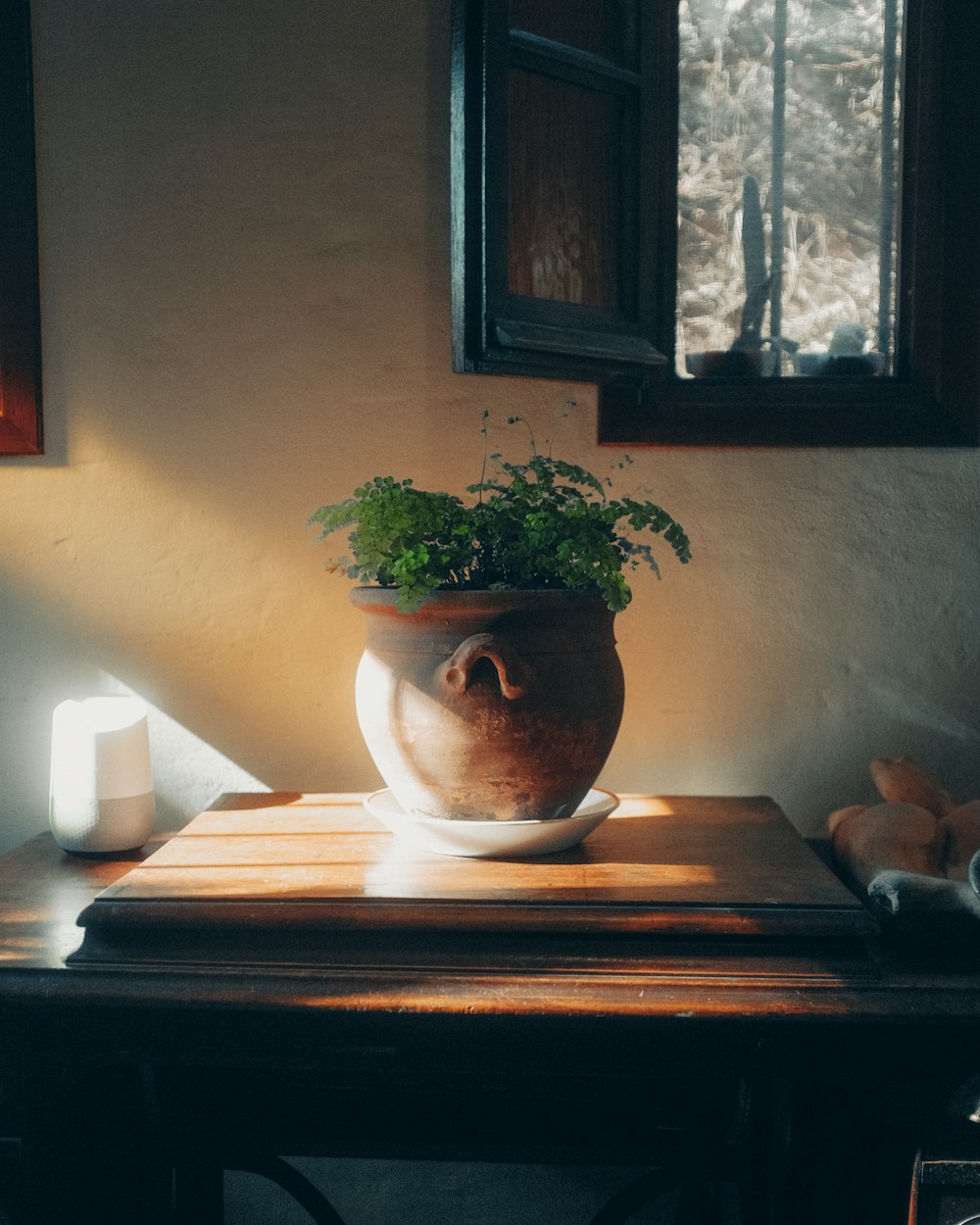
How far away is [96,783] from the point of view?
1.72m

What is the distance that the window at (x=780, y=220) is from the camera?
180 cm

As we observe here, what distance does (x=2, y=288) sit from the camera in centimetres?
194

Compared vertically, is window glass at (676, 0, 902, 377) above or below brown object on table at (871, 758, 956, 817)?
above

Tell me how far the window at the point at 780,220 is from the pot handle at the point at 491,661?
56cm

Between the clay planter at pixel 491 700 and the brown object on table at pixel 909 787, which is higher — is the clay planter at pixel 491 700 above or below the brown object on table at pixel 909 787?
above

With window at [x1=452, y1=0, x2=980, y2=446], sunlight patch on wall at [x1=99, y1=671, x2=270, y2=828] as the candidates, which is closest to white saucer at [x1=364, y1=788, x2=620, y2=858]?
sunlight patch on wall at [x1=99, y1=671, x2=270, y2=828]

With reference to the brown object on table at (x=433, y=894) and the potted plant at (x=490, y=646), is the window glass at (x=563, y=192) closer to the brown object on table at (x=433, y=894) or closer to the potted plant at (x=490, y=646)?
the potted plant at (x=490, y=646)

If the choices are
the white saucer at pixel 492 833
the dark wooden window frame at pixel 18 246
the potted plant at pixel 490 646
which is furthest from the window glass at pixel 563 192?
the dark wooden window frame at pixel 18 246

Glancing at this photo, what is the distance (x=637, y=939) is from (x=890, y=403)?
1.14m

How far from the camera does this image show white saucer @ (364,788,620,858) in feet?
4.81

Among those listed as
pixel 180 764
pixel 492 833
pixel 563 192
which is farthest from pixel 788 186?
pixel 180 764

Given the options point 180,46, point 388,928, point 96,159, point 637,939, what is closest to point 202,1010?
point 388,928

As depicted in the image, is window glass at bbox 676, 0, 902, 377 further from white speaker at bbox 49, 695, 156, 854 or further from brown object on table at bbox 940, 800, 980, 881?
white speaker at bbox 49, 695, 156, 854

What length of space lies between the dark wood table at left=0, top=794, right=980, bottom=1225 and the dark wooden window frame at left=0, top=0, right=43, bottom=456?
2.92 ft
